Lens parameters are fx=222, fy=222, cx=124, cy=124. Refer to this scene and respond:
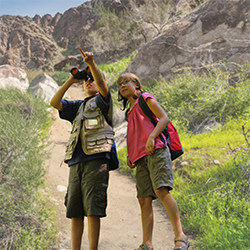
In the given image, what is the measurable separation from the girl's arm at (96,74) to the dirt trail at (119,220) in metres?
2.18

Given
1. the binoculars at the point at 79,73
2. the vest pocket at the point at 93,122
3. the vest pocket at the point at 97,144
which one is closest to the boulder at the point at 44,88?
the binoculars at the point at 79,73

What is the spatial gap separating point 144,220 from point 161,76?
23.2 feet

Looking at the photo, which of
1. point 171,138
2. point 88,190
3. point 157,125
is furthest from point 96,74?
point 88,190

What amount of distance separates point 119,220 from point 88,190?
227 centimetres

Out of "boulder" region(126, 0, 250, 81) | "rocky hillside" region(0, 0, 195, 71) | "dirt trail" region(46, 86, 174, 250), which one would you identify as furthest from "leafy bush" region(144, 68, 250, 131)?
"rocky hillside" region(0, 0, 195, 71)

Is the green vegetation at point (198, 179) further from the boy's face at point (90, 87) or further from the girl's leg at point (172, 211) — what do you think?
the boy's face at point (90, 87)

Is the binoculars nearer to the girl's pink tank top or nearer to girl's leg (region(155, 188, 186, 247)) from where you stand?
the girl's pink tank top

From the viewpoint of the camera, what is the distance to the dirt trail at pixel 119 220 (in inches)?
122

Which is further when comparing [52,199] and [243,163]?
[52,199]

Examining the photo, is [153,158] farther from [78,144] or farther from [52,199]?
[52,199]

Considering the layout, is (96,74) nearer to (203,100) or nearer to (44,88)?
(203,100)

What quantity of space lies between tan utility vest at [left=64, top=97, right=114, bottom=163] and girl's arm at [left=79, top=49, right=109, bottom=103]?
17 centimetres

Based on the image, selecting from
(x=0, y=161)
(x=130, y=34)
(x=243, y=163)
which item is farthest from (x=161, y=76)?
(x=130, y=34)

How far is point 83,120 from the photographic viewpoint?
6.57 feet
